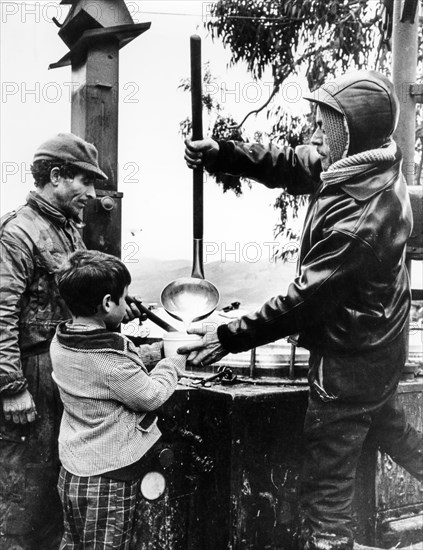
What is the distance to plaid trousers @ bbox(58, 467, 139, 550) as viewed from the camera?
2438 millimetres

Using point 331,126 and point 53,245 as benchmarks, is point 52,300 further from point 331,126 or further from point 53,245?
point 331,126

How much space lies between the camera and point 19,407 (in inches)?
109

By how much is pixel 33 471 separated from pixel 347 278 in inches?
67.5

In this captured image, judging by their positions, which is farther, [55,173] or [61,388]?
[55,173]

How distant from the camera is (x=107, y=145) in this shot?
3934 mm

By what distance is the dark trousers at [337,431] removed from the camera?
8.54ft

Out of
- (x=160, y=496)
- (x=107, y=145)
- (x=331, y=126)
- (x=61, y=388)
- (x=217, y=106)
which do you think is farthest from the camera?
(x=217, y=106)

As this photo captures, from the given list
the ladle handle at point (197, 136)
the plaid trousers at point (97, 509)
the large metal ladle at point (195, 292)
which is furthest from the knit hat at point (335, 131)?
the plaid trousers at point (97, 509)

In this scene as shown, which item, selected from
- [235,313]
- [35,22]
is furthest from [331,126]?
[35,22]

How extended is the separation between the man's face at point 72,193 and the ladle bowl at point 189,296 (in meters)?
0.64

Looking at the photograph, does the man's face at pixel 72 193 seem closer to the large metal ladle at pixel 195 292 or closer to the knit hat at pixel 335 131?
the large metal ladle at pixel 195 292

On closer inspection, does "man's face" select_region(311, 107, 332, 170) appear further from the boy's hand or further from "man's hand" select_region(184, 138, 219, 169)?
the boy's hand

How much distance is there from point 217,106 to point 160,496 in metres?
5.53

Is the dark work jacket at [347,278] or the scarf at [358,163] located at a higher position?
the scarf at [358,163]
